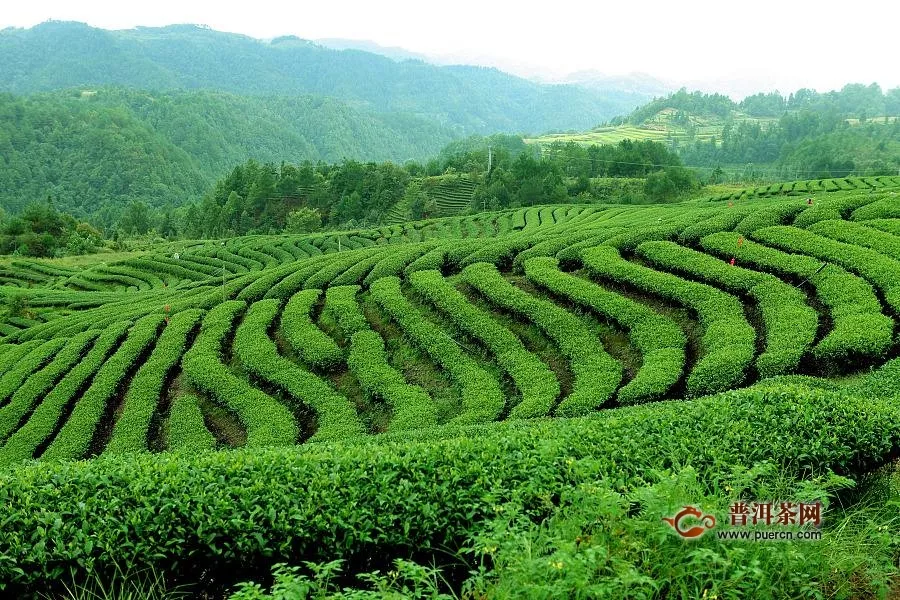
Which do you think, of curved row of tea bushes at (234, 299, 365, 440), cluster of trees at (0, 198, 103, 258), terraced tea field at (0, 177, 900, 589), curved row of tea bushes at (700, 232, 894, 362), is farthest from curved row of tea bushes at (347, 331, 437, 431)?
cluster of trees at (0, 198, 103, 258)

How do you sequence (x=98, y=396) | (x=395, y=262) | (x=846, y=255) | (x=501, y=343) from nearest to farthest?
(x=846, y=255)
(x=501, y=343)
(x=98, y=396)
(x=395, y=262)

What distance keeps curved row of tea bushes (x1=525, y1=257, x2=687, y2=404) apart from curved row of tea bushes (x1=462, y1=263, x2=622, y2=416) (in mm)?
489

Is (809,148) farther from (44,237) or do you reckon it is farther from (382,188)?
(44,237)

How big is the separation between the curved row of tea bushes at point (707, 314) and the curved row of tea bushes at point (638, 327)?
1.62ft

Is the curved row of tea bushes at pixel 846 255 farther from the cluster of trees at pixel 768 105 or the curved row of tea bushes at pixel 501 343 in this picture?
the cluster of trees at pixel 768 105

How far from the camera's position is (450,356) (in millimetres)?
14594

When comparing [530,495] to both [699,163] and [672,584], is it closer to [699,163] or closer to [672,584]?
[672,584]

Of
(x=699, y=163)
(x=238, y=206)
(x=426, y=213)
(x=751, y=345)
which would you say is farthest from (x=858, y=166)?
(x=751, y=345)

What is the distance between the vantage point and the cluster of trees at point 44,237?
5418 centimetres

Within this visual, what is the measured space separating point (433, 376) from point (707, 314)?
6.09 m

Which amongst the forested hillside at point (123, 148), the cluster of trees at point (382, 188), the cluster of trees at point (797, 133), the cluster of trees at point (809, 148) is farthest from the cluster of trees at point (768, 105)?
the forested hillside at point (123, 148)

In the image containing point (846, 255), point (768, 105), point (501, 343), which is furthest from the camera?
point (768, 105)

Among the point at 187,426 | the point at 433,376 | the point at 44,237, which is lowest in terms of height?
the point at 187,426

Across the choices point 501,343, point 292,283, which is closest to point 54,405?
point 292,283
